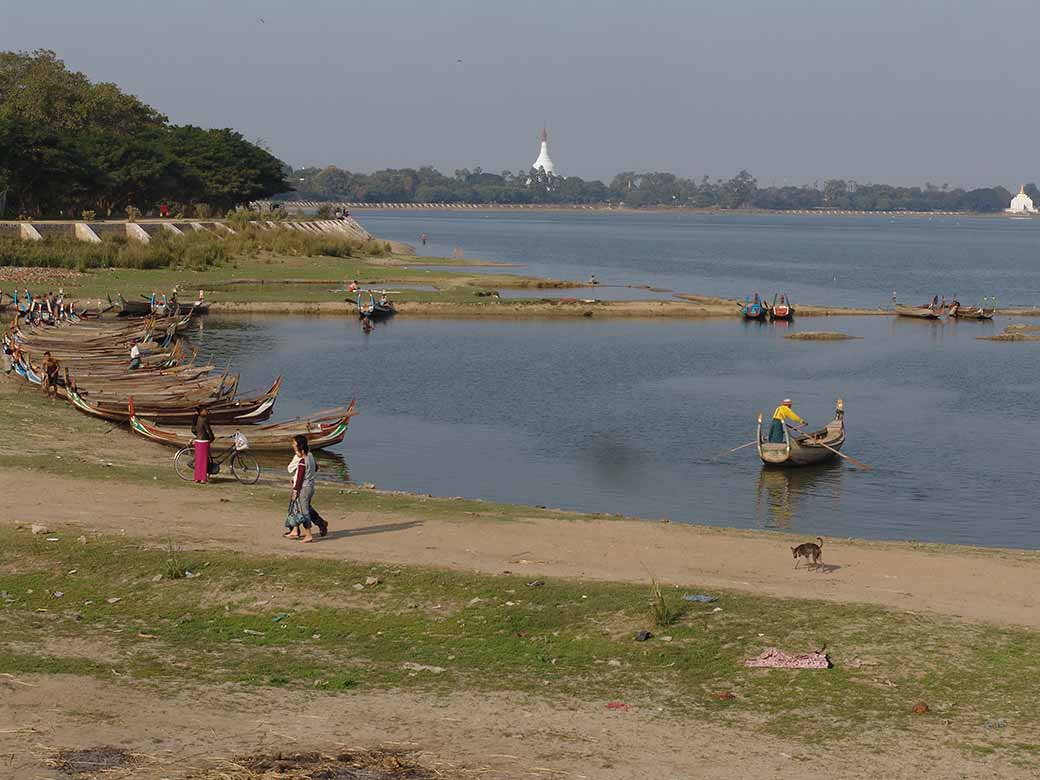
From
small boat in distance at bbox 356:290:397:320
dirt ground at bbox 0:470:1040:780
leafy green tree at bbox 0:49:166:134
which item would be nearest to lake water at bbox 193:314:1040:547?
small boat in distance at bbox 356:290:397:320

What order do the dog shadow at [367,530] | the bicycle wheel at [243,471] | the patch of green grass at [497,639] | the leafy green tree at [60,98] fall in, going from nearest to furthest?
1. the patch of green grass at [497,639]
2. the dog shadow at [367,530]
3. the bicycle wheel at [243,471]
4. the leafy green tree at [60,98]

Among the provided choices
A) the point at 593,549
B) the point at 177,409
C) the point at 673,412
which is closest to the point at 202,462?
the point at 177,409

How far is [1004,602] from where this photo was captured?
1808cm

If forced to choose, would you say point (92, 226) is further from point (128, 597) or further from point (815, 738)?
point (815, 738)

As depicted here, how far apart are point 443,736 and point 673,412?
32.1 meters

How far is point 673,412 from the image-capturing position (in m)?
44.3

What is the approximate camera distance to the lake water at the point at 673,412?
30.8 meters

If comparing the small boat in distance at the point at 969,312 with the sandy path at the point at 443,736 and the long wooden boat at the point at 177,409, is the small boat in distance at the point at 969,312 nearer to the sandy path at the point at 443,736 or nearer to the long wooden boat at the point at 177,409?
the long wooden boat at the point at 177,409

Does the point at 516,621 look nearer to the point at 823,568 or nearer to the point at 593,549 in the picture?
the point at 593,549

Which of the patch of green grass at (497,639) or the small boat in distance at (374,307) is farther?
the small boat in distance at (374,307)

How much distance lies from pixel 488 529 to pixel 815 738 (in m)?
9.65

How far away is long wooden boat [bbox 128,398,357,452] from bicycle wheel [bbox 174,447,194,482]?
1.47 ft

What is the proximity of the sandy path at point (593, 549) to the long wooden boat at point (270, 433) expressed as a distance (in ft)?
22.7

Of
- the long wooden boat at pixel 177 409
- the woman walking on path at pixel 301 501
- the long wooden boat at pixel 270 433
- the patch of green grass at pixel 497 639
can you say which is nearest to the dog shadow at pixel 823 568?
the patch of green grass at pixel 497 639
